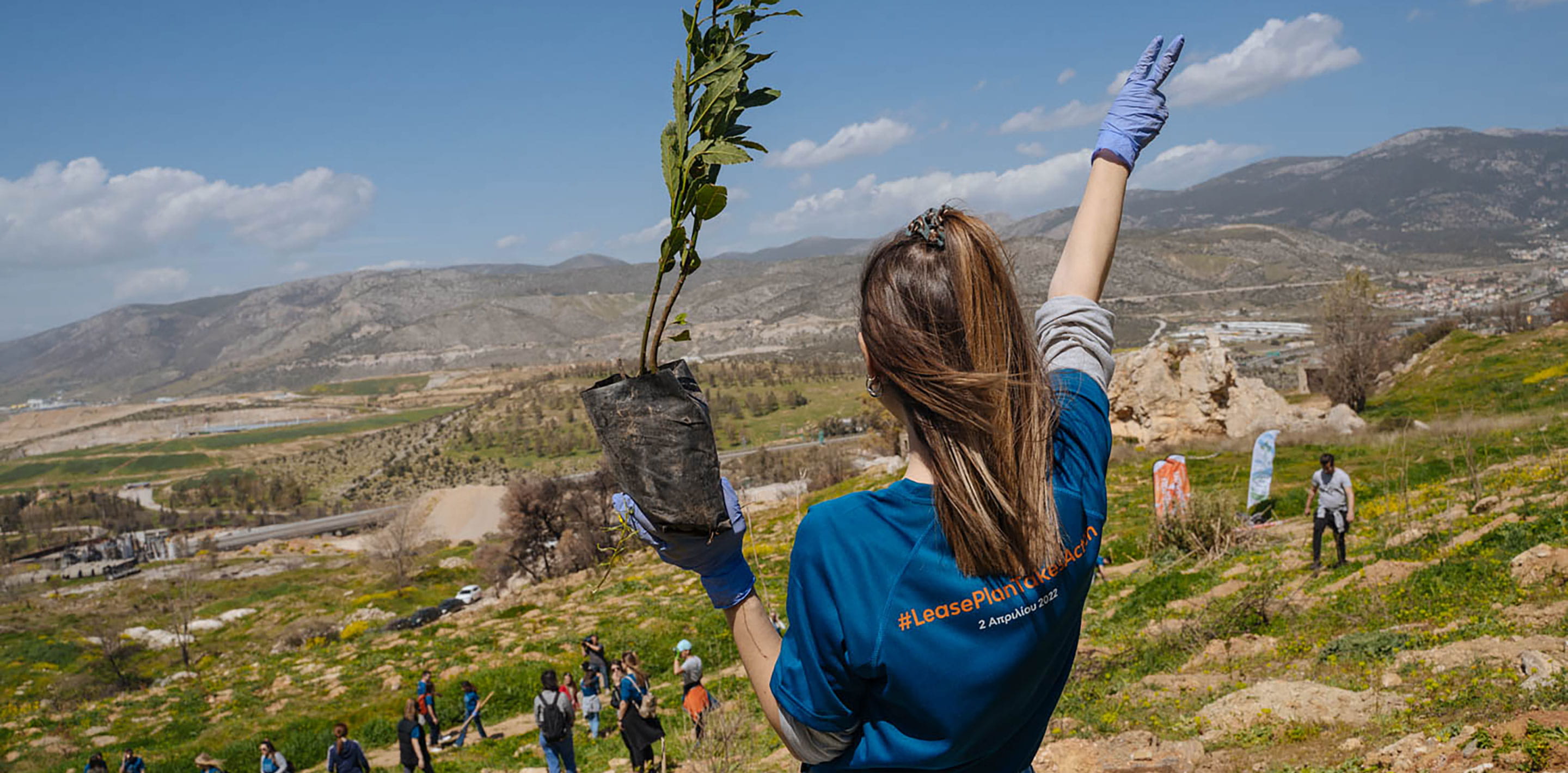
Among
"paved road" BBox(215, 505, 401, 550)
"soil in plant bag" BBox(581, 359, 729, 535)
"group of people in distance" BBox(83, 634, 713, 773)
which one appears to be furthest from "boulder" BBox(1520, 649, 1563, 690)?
"paved road" BBox(215, 505, 401, 550)

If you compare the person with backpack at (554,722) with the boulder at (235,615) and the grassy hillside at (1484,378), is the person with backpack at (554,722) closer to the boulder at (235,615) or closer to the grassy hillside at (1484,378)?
the grassy hillside at (1484,378)

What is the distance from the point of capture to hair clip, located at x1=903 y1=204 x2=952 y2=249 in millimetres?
1423

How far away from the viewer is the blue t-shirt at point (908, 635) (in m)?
1.24

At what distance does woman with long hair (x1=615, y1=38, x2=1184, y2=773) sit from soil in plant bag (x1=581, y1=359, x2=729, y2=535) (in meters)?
0.06

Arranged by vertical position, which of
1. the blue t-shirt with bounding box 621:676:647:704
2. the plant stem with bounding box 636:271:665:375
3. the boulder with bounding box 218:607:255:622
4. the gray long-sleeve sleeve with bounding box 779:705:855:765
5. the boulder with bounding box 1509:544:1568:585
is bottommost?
the boulder with bounding box 218:607:255:622

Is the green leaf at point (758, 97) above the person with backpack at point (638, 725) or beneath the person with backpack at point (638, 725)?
above

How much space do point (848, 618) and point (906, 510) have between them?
181 millimetres

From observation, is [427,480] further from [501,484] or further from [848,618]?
[848,618]

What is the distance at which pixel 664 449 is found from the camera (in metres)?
1.45

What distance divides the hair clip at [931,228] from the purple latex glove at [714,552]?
0.55m

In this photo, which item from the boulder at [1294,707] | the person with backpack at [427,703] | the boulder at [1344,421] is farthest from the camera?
the boulder at [1344,421]

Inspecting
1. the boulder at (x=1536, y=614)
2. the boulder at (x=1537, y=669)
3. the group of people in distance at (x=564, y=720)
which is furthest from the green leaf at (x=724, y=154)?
the boulder at (x=1536, y=614)

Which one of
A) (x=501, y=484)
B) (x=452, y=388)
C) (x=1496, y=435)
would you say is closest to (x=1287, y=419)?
(x=1496, y=435)

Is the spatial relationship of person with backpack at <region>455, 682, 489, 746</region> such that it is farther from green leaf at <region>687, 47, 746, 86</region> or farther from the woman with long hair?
green leaf at <region>687, 47, 746, 86</region>
